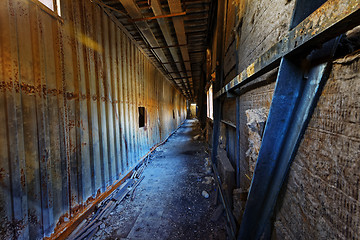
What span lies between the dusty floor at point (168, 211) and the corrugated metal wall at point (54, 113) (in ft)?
2.64

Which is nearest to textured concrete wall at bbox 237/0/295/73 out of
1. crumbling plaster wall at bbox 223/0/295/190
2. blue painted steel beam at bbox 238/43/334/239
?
crumbling plaster wall at bbox 223/0/295/190

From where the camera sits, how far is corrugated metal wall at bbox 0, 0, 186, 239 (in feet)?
5.52

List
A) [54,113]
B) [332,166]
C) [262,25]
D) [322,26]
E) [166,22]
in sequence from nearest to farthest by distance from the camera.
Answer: [322,26]
[332,166]
[262,25]
[54,113]
[166,22]

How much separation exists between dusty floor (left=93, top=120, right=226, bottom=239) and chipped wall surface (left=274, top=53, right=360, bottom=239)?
1923 mm

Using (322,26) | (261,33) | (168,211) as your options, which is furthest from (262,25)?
(168,211)

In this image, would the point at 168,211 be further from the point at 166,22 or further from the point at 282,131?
the point at 166,22

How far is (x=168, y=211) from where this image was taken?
285 cm

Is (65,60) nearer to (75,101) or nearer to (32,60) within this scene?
(32,60)

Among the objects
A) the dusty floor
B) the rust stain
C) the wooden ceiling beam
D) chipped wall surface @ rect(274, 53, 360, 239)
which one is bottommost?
the dusty floor

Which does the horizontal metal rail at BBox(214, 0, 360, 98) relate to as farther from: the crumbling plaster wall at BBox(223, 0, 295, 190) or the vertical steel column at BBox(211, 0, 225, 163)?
the vertical steel column at BBox(211, 0, 225, 163)

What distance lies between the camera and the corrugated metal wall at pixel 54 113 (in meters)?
1.68

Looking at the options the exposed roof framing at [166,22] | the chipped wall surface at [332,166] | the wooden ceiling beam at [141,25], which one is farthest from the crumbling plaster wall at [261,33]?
the wooden ceiling beam at [141,25]

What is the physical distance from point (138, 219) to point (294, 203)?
2718 mm

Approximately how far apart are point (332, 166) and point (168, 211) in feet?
9.59
